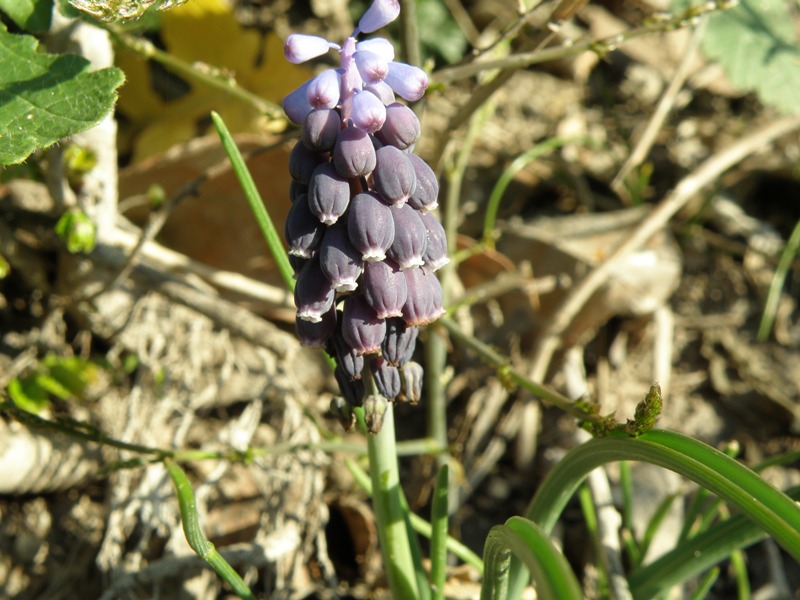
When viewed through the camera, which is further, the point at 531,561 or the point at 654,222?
the point at 654,222

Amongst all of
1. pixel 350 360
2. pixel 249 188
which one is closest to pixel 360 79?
pixel 249 188

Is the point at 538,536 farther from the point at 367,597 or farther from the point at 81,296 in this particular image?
the point at 81,296

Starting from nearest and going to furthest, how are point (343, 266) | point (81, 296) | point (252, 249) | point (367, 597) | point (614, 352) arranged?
1. point (343, 266)
2. point (367, 597)
3. point (81, 296)
4. point (252, 249)
5. point (614, 352)

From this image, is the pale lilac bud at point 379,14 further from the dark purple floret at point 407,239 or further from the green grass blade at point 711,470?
the green grass blade at point 711,470

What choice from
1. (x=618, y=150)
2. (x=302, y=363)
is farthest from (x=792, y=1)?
(x=302, y=363)

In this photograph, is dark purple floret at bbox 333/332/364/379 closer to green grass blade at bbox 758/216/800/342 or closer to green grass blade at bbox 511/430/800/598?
green grass blade at bbox 511/430/800/598

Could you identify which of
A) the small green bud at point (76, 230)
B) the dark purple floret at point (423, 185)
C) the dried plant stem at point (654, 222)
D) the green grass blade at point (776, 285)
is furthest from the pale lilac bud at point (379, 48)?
the green grass blade at point (776, 285)

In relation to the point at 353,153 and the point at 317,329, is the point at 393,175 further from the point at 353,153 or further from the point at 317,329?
the point at 317,329
